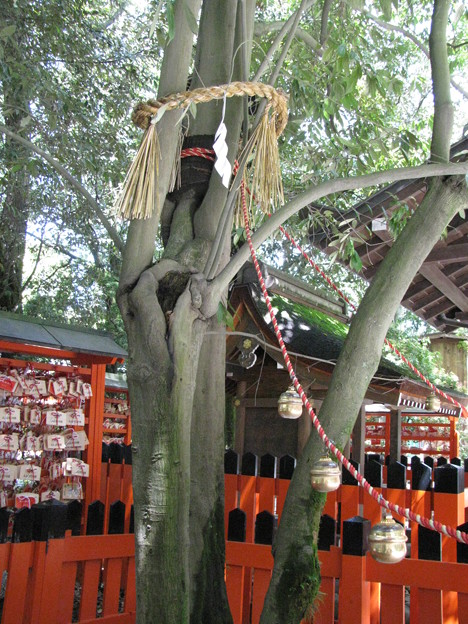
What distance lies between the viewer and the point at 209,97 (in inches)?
95.8

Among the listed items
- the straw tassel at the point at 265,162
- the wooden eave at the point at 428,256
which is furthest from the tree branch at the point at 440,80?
the wooden eave at the point at 428,256

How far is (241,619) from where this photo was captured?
321 cm

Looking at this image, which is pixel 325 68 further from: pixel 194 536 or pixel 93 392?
pixel 93 392

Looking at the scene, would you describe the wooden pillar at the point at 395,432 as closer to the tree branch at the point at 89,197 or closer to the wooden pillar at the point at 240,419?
the wooden pillar at the point at 240,419

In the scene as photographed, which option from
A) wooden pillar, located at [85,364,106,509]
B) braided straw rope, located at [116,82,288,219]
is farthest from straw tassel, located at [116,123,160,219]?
wooden pillar, located at [85,364,106,509]

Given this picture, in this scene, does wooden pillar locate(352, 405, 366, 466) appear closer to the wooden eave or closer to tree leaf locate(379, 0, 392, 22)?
the wooden eave

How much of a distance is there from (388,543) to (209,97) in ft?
6.01

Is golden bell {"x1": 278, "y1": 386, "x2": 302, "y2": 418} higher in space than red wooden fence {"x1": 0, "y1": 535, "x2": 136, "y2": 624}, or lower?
higher

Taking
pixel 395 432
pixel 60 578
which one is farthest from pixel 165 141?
pixel 395 432

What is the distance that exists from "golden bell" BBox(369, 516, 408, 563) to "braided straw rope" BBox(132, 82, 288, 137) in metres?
1.73

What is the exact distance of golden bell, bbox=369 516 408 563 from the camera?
1.94 metres

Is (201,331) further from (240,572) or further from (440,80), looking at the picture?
(440,80)

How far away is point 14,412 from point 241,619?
3494mm

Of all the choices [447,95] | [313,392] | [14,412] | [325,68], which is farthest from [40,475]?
[447,95]
